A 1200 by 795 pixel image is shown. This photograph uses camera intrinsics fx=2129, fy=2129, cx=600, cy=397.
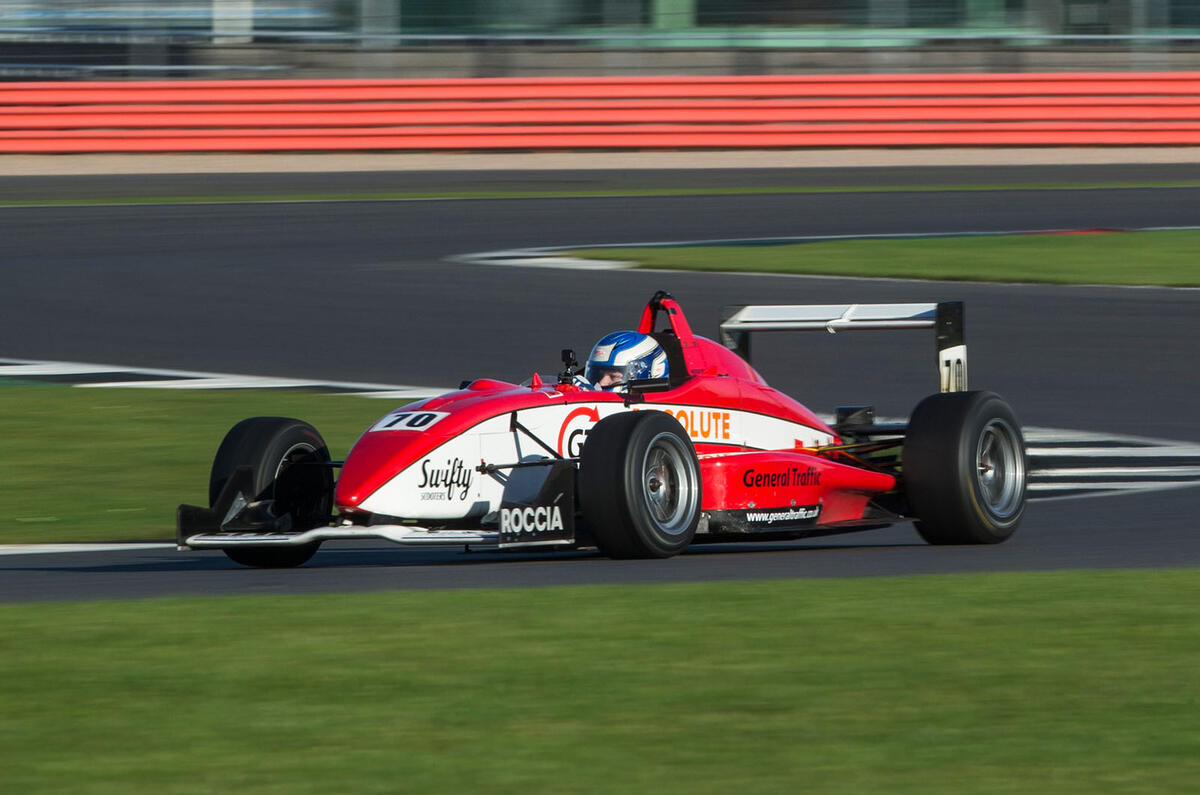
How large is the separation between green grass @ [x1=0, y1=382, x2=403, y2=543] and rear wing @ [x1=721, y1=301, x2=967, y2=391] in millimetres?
2827

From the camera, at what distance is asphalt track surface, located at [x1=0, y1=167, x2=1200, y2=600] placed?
890 cm

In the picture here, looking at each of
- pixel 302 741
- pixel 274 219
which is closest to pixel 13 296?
pixel 274 219

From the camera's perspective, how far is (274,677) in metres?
6.34

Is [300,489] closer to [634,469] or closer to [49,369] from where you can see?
[634,469]

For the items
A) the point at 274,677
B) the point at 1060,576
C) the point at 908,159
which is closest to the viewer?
the point at 274,677

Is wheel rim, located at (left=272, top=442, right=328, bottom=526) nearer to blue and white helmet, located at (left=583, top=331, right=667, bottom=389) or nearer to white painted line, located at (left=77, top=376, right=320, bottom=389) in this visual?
blue and white helmet, located at (left=583, top=331, right=667, bottom=389)

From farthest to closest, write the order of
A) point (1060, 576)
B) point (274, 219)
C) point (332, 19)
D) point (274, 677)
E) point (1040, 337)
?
1. point (332, 19)
2. point (274, 219)
3. point (1040, 337)
4. point (1060, 576)
5. point (274, 677)

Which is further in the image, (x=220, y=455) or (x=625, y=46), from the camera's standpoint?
(x=625, y=46)

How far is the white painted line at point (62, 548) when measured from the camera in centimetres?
942

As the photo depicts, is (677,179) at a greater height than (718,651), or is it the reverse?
(677,179)

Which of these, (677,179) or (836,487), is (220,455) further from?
(677,179)

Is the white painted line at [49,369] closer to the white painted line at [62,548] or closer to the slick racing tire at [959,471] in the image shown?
the white painted line at [62,548]

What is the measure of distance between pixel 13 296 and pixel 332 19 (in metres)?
13.9

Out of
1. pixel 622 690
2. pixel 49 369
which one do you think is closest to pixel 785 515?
pixel 622 690
